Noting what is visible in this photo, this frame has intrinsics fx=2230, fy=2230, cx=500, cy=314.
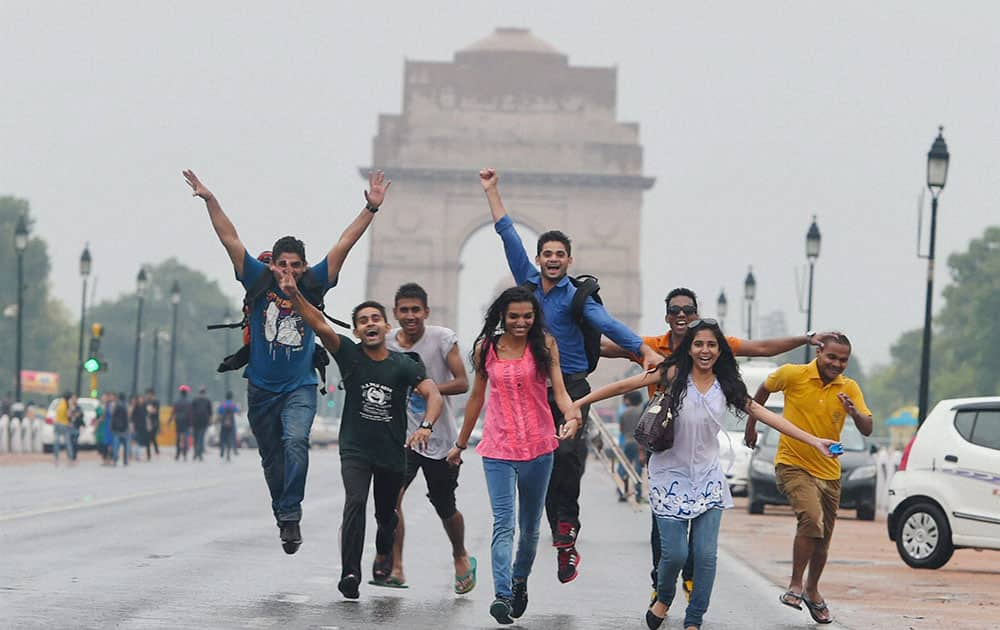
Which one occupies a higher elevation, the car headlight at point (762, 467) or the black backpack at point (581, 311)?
the black backpack at point (581, 311)

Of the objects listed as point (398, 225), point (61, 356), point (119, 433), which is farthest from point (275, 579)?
point (61, 356)

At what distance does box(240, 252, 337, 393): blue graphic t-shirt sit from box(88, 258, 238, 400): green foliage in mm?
136210

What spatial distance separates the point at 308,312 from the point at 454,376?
1243 millimetres

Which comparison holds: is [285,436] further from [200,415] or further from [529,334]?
[200,415]

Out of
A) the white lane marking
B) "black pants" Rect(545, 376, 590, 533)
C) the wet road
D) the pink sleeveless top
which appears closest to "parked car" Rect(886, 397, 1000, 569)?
the wet road

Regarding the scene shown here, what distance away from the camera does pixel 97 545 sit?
55.9 feet

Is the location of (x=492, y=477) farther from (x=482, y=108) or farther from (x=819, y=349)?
(x=482, y=108)

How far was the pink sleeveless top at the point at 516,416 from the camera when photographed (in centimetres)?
1165

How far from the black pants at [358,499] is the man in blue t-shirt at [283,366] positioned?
0.34 metres

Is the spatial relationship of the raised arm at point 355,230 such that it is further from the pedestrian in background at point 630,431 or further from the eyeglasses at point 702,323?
the pedestrian in background at point 630,431

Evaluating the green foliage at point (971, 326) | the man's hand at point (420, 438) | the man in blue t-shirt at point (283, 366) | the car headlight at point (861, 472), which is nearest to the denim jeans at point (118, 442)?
the car headlight at point (861, 472)

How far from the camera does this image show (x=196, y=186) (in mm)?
12859

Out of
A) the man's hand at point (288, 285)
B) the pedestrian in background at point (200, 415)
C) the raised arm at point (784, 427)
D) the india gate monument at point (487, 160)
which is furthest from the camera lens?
the india gate monument at point (487, 160)

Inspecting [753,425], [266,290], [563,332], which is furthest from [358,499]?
[753,425]
